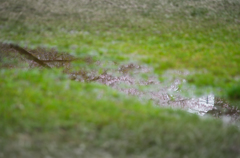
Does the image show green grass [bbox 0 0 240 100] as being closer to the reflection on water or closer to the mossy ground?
the mossy ground

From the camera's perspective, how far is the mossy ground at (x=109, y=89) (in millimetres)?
2986

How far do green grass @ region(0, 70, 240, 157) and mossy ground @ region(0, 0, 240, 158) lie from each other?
0.5 inches

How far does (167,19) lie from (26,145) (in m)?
4.27

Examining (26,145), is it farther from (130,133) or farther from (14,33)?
(14,33)

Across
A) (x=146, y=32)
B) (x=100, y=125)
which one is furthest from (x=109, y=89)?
(x=146, y=32)

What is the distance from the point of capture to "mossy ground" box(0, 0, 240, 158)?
299 cm

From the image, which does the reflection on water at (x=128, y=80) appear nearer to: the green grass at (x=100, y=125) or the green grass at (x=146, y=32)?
the green grass at (x=146, y=32)

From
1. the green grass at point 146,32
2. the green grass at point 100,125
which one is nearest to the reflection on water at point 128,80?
the green grass at point 146,32

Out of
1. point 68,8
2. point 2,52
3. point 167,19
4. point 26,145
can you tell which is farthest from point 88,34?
point 2,52

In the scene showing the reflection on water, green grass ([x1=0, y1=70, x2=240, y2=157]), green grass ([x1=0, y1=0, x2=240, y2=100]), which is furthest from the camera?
the reflection on water

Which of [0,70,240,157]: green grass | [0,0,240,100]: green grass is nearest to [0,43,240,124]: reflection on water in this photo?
[0,0,240,100]: green grass

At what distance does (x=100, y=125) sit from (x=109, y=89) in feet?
3.44

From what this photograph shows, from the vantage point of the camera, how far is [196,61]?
4.31 meters

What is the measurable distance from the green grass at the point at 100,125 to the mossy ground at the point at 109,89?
0.04 feet
